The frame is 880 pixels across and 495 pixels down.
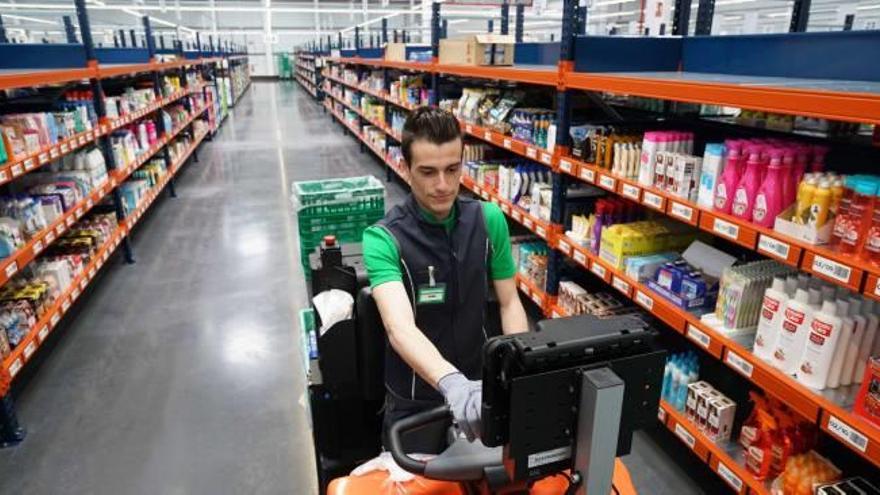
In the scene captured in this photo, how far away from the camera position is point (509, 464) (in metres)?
0.92

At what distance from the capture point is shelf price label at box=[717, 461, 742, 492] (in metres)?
2.12

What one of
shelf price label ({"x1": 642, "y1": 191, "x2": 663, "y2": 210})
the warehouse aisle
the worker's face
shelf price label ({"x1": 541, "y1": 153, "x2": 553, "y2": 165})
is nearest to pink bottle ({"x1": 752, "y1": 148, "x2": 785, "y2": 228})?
shelf price label ({"x1": 642, "y1": 191, "x2": 663, "y2": 210})

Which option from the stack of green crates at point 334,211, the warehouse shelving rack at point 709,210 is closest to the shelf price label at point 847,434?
the warehouse shelving rack at point 709,210

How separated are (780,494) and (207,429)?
2668 mm

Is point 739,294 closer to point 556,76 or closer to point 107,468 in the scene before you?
point 556,76

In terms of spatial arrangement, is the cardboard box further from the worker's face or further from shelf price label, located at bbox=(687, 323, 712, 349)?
the worker's face

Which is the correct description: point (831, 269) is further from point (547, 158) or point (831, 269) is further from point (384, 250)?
point (547, 158)

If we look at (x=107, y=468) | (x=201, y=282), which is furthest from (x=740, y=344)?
(x=201, y=282)

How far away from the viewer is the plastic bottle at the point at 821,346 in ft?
5.79

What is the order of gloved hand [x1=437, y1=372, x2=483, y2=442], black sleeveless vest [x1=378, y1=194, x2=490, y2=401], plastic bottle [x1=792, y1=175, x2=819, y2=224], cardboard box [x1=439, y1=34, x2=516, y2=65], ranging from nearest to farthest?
gloved hand [x1=437, y1=372, x2=483, y2=442], black sleeveless vest [x1=378, y1=194, x2=490, y2=401], plastic bottle [x1=792, y1=175, x2=819, y2=224], cardboard box [x1=439, y1=34, x2=516, y2=65]

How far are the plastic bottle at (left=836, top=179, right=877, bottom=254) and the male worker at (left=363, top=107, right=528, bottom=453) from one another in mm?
1038

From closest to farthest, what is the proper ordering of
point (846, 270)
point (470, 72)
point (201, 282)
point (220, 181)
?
point (846, 270) < point (470, 72) < point (201, 282) < point (220, 181)

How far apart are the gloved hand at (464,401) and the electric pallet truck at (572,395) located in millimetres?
90

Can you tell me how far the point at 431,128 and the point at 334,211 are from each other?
9.48 ft
